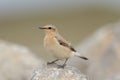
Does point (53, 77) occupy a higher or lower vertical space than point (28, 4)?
higher

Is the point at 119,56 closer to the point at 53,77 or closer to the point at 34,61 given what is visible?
the point at 34,61

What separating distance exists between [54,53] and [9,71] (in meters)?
3.36

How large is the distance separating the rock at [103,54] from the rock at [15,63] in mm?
1384

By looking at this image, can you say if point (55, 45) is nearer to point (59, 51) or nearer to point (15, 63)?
point (59, 51)

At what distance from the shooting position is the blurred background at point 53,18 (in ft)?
87.2

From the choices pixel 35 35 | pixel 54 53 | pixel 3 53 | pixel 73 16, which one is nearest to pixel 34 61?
pixel 3 53

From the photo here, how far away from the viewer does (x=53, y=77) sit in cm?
1206

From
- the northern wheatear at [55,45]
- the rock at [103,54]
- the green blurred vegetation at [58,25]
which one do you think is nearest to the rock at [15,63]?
the rock at [103,54]

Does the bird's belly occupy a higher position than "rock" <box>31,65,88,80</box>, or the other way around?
the bird's belly

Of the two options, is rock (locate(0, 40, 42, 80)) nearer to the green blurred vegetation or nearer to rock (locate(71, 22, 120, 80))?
rock (locate(71, 22, 120, 80))

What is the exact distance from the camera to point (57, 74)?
12.2 metres

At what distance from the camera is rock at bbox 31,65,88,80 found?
1207 cm

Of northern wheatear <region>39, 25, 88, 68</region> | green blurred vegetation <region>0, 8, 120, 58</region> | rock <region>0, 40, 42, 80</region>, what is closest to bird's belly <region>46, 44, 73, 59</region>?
northern wheatear <region>39, 25, 88, 68</region>

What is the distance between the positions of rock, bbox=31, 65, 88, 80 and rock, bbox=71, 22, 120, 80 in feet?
13.4
